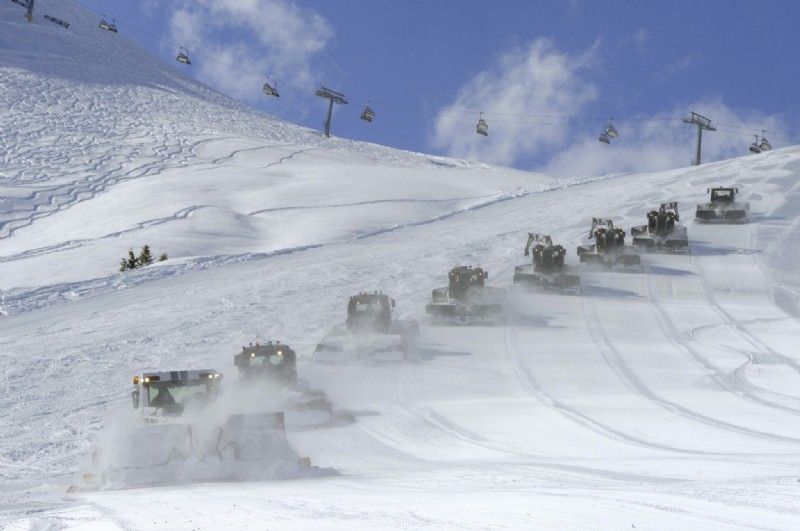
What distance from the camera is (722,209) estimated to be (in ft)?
158

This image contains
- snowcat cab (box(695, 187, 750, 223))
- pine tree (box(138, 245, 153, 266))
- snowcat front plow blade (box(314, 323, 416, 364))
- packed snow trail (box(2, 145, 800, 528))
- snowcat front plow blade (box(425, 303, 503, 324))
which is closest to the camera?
packed snow trail (box(2, 145, 800, 528))

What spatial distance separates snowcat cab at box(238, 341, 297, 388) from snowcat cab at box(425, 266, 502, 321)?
936cm

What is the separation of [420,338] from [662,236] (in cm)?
1647

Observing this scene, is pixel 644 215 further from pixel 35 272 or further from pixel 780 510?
pixel 780 510

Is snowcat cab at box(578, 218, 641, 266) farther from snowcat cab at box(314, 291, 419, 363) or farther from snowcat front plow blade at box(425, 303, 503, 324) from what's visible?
snowcat cab at box(314, 291, 419, 363)

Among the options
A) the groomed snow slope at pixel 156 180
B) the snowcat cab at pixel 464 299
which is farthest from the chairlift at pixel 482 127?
the snowcat cab at pixel 464 299

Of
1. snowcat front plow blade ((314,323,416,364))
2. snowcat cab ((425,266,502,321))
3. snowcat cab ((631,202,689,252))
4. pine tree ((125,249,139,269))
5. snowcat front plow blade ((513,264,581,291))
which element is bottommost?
snowcat front plow blade ((314,323,416,364))

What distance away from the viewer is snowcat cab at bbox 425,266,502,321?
98.9 feet

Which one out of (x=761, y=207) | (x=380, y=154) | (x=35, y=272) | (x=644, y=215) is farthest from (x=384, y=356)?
(x=380, y=154)

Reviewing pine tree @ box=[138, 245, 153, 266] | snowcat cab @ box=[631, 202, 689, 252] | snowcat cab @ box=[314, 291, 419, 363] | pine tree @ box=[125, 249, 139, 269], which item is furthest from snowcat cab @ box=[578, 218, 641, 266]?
pine tree @ box=[125, 249, 139, 269]

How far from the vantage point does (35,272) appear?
4200 centimetres

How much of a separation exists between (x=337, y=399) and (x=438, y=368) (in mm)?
3713

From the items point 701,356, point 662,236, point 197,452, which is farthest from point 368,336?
point 662,236

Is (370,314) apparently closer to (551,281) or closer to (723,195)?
(551,281)
